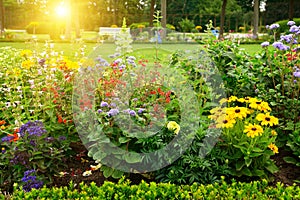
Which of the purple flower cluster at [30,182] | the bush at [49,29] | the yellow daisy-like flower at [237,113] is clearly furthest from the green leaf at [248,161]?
the bush at [49,29]

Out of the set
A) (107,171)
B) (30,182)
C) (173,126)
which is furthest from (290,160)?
(30,182)

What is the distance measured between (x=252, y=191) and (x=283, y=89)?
5.35 ft

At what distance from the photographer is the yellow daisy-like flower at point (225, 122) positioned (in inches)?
115

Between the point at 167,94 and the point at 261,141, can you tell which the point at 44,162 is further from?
the point at 261,141

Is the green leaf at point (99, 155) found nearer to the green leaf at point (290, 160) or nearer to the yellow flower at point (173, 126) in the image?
the yellow flower at point (173, 126)

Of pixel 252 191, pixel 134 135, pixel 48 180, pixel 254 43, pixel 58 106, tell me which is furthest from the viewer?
pixel 254 43

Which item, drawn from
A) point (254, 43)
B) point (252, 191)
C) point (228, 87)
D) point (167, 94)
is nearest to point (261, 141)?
point (252, 191)

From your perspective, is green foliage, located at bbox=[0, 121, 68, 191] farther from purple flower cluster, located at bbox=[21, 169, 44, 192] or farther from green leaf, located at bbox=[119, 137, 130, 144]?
green leaf, located at bbox=[119, 137, 130, 144]

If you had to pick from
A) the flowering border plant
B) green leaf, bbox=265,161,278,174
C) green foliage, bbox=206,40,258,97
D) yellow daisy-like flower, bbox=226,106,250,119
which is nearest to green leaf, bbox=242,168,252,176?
the flowering border plant

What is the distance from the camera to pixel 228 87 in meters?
3.96

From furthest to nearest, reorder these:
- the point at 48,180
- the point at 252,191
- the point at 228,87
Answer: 1. the point at 228,87
2. the point at 48,180
3. the point at 252,191

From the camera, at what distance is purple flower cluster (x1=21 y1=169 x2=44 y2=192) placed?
2.76 m

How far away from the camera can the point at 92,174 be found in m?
3.13

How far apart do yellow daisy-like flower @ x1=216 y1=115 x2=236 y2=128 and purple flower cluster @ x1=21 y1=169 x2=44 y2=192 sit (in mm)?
1460
